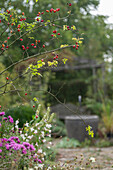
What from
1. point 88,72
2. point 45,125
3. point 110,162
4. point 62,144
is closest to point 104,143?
point 62,144

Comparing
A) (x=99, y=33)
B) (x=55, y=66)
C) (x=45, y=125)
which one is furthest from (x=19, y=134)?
(x=99, y=33)

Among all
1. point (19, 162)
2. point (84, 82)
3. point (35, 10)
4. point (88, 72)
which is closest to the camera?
point (19, 162)

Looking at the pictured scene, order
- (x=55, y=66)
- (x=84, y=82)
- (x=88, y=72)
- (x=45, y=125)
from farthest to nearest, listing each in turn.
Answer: (x=88, y=72), (x=84, y=82), (x=45, y=125), (x=55, y=66)

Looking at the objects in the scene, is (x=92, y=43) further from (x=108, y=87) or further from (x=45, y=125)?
(x=45, y=125)

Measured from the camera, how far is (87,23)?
10758 mm

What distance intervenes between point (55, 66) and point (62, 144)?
3347 mm

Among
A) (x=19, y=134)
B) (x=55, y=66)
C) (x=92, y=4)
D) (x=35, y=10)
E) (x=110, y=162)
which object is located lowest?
(x=110, y=162)

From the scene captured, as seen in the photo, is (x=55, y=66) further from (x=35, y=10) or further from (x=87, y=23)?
(x=87, y=23)

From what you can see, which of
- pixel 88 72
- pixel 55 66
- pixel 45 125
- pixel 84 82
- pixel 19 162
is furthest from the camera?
pixel 88 72

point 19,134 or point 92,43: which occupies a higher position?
point 92,43

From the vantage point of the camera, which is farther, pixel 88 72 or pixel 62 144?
pixel 88 72

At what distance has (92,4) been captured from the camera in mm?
5988

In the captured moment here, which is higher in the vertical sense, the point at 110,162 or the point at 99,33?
the point at 99,33

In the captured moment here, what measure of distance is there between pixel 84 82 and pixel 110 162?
795cm
